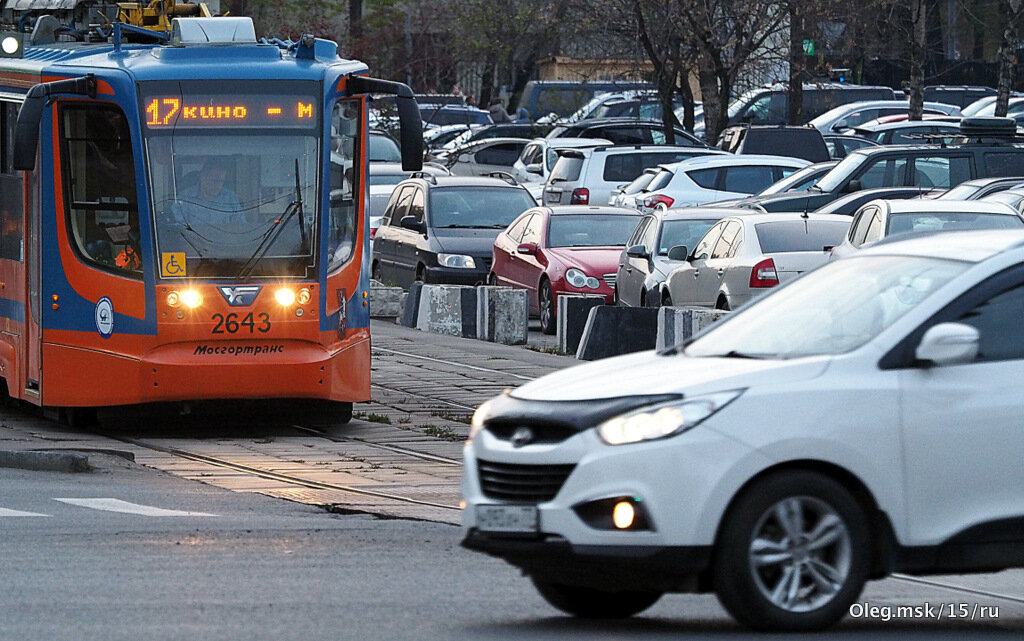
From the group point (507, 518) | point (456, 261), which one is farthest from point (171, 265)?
point (456, 261)

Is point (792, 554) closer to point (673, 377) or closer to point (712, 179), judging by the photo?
point (673, 377)

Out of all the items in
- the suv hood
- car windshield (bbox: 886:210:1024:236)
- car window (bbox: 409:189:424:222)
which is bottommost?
car window (bbox: 409:189:424:222)

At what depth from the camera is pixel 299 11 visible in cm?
5272

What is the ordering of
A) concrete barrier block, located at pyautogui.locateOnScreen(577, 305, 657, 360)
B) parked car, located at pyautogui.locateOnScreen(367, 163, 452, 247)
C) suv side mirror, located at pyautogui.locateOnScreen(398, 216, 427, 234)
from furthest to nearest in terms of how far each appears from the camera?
parked car, located at pyautogui.locateOnScreen(367, 163, 452, 247), suv side mirror, located at pyautogui.locateOnScreen(398, 216, 427, 234), concrete barrier block, located at pyautogui.locateOnScreen(577, 305, 657, 360)

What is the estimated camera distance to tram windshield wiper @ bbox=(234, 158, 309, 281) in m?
14.1

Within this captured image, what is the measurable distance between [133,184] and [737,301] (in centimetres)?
740

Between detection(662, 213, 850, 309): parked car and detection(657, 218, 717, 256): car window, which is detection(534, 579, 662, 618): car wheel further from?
detection(657, 218, 717, 256): car window

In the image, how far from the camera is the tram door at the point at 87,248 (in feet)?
46.0

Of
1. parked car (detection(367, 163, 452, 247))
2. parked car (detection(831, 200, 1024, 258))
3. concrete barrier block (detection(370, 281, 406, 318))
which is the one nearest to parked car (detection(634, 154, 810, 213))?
parked car (detection(367, 163, 452, 247))

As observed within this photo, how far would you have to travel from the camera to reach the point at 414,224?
26.0 m

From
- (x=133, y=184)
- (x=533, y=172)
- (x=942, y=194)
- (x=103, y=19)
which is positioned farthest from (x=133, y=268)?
(x=533, y=172)

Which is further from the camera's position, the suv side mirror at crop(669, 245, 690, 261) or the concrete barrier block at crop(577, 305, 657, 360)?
the suv side mirror at crop(669, 245, 690, 261)

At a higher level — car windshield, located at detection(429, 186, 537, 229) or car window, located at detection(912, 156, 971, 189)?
car window, located at detection(912, 156, 971, 189)

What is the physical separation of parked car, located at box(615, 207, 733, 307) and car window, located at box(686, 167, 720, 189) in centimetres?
658
